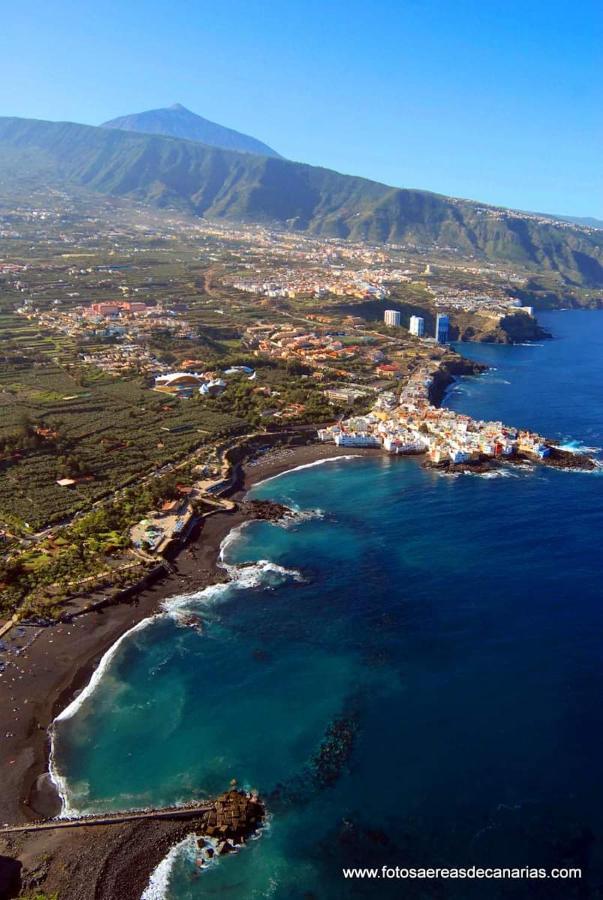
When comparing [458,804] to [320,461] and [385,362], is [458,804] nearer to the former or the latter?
[320,461]

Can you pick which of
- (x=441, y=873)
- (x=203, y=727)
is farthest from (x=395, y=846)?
(x=203, y=727)

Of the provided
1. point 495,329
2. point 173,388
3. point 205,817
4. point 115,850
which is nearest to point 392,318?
point 495,329

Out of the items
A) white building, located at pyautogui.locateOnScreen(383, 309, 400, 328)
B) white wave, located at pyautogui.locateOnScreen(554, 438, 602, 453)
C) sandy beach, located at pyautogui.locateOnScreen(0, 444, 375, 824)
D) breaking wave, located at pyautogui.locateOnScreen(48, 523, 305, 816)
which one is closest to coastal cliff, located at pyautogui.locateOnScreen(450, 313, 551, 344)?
white building, located at pyautogui.locateOnScreen(383, 309, 400, 328)

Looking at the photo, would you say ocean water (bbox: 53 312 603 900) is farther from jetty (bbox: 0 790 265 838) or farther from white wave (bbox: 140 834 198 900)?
jetty (bbox: 0 790 265 838)

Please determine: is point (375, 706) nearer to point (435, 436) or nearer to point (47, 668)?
point (47, 668)

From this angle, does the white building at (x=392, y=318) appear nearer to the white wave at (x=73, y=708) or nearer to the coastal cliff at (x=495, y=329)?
the coastal cliff at (x=495, y=329)
